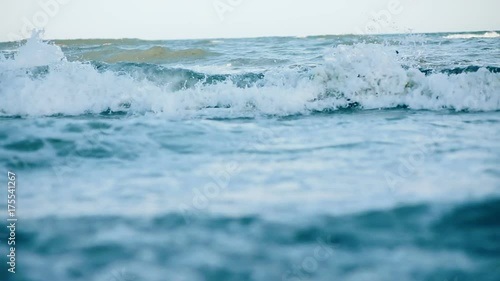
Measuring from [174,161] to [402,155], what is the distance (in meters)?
2.07

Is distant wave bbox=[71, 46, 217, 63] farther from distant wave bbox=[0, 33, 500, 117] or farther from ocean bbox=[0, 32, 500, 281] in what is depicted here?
ocean bbox=[0, 32, 500, 281]

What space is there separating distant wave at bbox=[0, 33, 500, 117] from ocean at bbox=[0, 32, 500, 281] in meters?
0.05

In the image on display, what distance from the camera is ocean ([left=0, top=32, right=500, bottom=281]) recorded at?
203 centimetres

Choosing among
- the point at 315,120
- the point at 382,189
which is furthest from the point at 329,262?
the point at 315,120

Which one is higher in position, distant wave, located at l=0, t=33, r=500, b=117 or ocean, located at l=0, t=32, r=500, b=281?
distant wave, located at l=0, t=33, r=500, b=117

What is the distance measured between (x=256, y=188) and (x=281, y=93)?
4238 millimetres

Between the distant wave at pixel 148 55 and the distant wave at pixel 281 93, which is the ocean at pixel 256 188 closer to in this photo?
the distant wave at pixel 281 93

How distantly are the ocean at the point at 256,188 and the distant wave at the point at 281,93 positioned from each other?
50 millimetres

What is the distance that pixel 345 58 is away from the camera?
785cm

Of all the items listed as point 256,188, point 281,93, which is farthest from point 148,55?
point 256,188

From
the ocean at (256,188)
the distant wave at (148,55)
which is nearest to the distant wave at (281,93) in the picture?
the ocean at (256,188)

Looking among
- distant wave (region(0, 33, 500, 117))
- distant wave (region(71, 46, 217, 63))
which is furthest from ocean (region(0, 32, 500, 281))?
distant wave (region(71, 46, 217, 63))

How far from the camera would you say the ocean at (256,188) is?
6.65ft

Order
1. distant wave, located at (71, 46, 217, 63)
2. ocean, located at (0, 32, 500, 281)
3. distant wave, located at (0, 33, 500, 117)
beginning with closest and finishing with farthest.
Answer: ocean, located at (0, 32, 500, 281)
distant wave, located at (0, 33, 500, 117)
distant wave, located at (71, 46, 217, 63)
